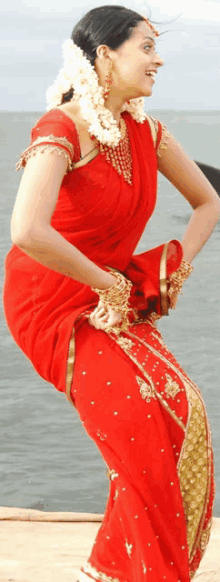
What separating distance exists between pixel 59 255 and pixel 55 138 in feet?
1.12

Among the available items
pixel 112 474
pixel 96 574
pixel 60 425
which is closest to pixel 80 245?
pixel 112 474

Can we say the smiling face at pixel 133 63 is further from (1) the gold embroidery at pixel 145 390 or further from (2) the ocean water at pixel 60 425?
(2) the ocean water at pixel 60 425

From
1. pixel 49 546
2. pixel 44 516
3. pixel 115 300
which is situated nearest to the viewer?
pixel 115 300

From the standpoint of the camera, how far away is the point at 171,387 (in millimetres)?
3006

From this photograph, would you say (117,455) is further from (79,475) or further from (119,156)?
(79,475)

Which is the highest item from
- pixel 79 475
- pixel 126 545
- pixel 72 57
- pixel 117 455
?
pixel 72 57

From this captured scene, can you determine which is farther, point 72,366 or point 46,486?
point 46,486

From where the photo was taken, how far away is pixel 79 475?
40.7 ft

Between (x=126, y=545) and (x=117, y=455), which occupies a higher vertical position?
(x=117, y=455)

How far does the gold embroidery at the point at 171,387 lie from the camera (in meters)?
3.00

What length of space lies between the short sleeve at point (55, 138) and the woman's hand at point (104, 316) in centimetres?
42

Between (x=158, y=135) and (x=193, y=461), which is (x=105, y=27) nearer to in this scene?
(x=158, y=135)

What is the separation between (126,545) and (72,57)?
148cm

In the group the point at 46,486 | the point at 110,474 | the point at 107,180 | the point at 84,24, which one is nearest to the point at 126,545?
the point at 110,474
